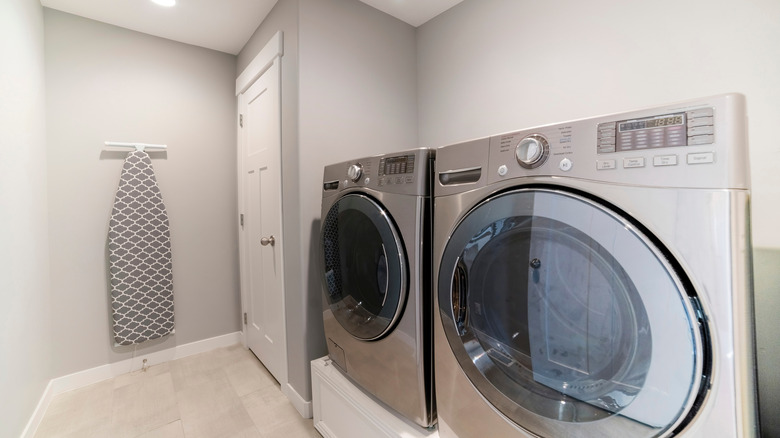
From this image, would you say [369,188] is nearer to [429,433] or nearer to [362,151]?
[362,151]

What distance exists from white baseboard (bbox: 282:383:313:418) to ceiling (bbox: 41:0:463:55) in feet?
7.95

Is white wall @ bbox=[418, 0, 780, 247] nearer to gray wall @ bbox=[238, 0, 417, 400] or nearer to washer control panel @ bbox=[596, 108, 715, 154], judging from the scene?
gray wall @ bbox=[238, 0, 417, 400]

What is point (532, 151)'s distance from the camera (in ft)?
2.48

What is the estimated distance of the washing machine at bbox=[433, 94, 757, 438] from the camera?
1.79ft

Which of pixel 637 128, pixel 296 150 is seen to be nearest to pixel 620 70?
pixel 637 128

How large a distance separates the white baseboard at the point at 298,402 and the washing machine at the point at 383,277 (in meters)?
0.48

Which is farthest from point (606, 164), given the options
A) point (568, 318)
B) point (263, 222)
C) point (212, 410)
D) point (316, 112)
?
point (212, 410)

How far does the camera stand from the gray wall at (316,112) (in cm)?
170

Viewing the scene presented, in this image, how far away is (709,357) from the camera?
22.0 inches

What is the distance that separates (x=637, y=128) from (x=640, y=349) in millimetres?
458

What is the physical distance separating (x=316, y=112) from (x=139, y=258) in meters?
1.79

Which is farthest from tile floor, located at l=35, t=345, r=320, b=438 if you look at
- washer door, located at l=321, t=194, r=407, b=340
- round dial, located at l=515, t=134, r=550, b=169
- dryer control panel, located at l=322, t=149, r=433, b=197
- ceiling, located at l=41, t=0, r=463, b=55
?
ceiling, located at l=41, t=0, r=463, b=55

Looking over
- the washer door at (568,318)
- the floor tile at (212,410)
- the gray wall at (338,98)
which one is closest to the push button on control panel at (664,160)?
the washer door at (568,318)

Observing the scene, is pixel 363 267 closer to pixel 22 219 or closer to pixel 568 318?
pixel 568 318
